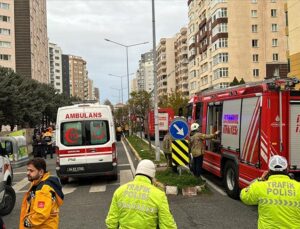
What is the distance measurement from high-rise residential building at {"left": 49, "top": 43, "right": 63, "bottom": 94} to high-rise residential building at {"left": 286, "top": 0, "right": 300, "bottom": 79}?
471ft

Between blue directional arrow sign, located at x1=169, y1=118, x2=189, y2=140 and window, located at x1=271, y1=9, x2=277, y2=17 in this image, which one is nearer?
blue directional arrow sign, located at x1=169, y1=118, x2=189, y2=140

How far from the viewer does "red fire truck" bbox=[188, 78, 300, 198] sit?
28.8 ft

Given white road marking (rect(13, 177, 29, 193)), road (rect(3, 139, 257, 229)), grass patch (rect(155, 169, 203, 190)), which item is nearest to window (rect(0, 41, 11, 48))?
white road marking (rect(13, 177, 29, 193))

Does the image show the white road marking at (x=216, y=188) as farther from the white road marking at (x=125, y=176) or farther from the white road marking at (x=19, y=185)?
the white road marking at (x=19, y=185)

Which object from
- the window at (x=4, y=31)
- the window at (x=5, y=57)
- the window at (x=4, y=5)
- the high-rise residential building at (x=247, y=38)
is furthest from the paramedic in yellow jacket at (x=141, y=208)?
the window at (x=4, y=5)

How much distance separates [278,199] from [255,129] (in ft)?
17.1

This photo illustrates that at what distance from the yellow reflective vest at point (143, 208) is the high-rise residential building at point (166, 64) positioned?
139 metres

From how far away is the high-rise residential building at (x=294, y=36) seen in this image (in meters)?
30.3

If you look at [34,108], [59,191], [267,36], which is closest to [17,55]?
[34,108]

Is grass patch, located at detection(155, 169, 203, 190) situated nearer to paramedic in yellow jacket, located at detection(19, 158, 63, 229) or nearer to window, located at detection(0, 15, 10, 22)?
paramedic in yellow jacket, located at detection(19, 158, 63, 229)

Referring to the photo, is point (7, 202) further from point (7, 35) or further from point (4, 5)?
point (4, 5)

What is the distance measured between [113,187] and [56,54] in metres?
171

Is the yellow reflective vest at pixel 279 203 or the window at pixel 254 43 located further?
the window at pixel 254 43

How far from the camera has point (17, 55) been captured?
9106 centimetres
